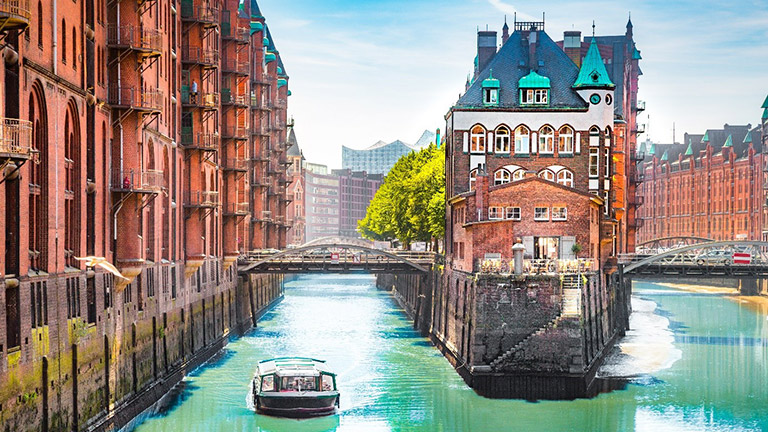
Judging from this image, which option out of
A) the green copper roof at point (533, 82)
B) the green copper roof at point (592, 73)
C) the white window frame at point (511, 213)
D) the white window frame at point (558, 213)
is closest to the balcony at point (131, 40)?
the white window frame at point (511, 213)

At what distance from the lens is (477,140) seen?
81000 millimetres

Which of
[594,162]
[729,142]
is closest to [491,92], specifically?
[594,162]

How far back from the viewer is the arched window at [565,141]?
8081 centimetres

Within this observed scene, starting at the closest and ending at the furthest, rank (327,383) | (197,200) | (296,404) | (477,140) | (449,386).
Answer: (296,404), (327,383), (449,386), (197,200), (477,140)

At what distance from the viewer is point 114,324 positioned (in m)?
49.5

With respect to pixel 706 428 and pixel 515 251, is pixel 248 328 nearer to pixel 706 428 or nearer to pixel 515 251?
pixel 515 251

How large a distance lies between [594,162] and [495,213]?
16.3 m

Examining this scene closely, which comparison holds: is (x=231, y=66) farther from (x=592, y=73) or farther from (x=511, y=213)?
(x=511, y=213)

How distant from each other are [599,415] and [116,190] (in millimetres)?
23964

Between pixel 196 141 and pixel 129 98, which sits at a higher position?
pixel 129 98

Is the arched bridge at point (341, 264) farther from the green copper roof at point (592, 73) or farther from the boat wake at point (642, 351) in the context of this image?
the green copper roof at point (592, 73)

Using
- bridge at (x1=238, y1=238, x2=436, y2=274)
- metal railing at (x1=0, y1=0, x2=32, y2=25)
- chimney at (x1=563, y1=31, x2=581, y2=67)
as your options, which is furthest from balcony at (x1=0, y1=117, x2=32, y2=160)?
chimney at (x1=563, y1=31, x2=581, y2=67)

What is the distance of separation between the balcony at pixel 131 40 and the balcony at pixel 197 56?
61.6 feet

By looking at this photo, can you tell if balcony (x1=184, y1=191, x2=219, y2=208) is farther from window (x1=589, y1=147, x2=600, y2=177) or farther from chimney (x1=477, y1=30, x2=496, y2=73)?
chimney (x1=477, y1=30, x2=496, y2=73)
